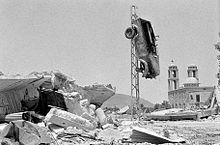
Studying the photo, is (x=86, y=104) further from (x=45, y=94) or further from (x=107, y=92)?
(x=107, y=92)

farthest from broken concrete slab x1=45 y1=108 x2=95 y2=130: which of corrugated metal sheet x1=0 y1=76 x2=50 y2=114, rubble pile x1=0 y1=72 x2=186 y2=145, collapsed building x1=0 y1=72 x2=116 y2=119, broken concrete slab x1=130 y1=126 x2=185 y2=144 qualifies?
broken concrete slab x1=130 y1=126 x2=185 y2=144

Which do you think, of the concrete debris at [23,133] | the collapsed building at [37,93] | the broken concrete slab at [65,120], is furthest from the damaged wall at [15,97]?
the concrete debris at [23,133]

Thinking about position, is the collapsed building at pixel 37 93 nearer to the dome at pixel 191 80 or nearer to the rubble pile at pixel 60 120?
the rubble pile at pixel 60 120

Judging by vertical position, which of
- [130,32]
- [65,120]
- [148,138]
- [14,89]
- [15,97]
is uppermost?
[130,32]

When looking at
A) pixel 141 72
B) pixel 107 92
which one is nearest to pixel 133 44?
pixel 141 72

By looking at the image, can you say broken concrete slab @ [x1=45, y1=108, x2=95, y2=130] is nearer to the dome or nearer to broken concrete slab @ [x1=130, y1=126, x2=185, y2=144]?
broken concrete slab @ [x1=130, y1=126, x2=185, y2=144]

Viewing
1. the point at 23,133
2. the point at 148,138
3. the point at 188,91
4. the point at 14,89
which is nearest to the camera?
the point at 23,133

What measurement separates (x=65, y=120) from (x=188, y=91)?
179 ft

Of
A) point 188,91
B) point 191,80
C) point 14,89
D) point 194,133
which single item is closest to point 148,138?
point 194,133

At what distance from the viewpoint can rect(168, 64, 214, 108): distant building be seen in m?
60.7

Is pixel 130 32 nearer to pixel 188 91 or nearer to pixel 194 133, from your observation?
pixel 194 133

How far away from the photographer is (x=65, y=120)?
10094 mm

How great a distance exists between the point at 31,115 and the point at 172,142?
4429 mm

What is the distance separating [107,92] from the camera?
15.6m
